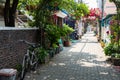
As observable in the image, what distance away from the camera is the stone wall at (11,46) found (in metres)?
9.05

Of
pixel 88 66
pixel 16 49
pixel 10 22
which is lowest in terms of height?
pixel 88 66

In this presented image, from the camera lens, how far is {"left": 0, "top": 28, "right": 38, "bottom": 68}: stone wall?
9047 millimetres

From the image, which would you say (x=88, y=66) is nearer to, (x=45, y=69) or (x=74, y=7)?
(x=45, y=69)

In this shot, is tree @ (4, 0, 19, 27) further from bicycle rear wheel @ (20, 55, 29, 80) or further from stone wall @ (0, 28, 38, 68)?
bicycle rear wheel @ (20, 55, 29, 80)

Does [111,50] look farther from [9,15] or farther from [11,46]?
[11,46]

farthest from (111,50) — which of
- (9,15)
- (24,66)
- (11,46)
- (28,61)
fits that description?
(11,46)

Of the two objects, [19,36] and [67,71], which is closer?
[19,36]

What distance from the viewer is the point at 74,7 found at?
1591 cm

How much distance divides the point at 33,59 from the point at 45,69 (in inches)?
46.0

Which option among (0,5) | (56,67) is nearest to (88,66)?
(56,67)

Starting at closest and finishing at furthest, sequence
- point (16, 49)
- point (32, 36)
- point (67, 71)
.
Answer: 1. point (16, 49)
2. point (67, 71)
3. point (32, 36)

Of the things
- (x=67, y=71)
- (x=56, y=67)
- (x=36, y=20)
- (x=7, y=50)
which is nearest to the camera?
(x=7, y=50)

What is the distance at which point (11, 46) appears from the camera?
9828 mm

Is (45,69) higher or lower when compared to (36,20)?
lower
